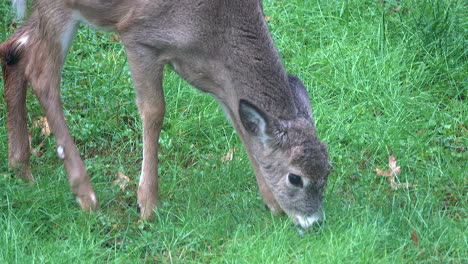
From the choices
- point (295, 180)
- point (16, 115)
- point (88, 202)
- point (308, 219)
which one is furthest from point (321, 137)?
point (16, 115)

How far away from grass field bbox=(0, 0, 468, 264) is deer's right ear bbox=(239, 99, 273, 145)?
533mm

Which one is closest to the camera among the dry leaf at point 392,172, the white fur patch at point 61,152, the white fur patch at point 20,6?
the white fur patch at point 61,152

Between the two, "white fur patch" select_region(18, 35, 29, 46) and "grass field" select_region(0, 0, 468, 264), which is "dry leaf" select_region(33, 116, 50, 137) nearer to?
"grass field" select_region(0, 0, 468, 264)

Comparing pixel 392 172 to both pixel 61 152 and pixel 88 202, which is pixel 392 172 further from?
pixel 61 152

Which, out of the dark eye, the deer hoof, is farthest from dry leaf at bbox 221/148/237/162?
the deer hoof

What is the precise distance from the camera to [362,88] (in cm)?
725

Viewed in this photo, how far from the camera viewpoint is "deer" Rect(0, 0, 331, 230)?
5422 millimetres

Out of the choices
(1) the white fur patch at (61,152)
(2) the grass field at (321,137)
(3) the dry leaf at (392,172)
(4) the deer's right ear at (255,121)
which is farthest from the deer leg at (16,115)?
(3) the dry leaf at (392,172)

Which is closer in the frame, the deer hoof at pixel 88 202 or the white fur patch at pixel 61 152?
the deer hoof at pixel 88 202

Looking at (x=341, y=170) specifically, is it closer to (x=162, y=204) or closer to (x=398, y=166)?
(x=398, y=166)

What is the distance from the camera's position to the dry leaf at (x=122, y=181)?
609cm

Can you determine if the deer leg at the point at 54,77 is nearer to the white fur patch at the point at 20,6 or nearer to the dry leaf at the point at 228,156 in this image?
the white fur patch at the point at 20,6

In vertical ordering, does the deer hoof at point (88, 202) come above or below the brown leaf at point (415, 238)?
below

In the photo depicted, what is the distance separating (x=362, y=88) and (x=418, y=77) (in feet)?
1.76
